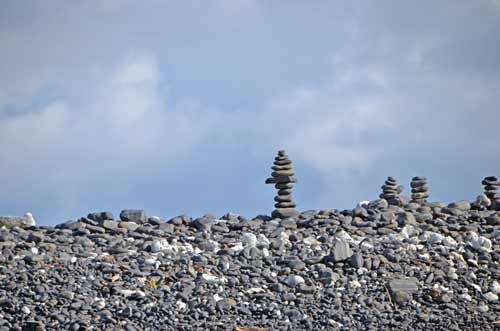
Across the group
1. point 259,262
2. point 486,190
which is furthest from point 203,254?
point 486,190

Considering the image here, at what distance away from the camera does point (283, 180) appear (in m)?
13.8

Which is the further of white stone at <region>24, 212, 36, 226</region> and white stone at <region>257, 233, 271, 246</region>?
white stone at <region>24, 212, 36, 226</region>

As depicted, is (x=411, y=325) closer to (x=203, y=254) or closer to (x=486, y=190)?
(x=203, y=254)

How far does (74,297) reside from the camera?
834 centimetres

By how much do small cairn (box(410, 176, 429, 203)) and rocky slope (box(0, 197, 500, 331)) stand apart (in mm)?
3843

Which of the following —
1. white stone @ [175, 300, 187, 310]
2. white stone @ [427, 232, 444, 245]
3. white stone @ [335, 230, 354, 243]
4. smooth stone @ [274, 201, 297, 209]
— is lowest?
white stone @ [175, 300, 187, 310]

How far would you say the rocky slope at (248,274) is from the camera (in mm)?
8102

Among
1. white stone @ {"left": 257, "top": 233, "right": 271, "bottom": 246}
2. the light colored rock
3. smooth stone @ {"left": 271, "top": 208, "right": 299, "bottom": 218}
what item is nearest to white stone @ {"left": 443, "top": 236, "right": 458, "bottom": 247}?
white stone @ {"left": 257, "top": 233, "right": 271, "bottom": 246}

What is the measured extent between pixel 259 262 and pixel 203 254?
66 centimetres

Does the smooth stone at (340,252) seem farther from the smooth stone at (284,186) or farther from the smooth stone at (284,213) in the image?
the smooth stone at (284,186)

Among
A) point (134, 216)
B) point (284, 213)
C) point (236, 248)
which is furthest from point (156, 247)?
point (284, 213)

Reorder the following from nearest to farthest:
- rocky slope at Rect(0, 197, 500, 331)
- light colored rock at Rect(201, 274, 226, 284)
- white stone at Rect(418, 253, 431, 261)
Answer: rocky slope at Rect(0, 197, 500, 331)
light colored rock at Rect(201, 274, 226, 284)
white stone at Rect(418, 253, 431, 261)

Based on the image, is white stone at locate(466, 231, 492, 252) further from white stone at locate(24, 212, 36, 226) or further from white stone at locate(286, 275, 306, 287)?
white stone at locate(24, 212, 36, 226)

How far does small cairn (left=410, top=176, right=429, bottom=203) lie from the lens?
15.0 m
